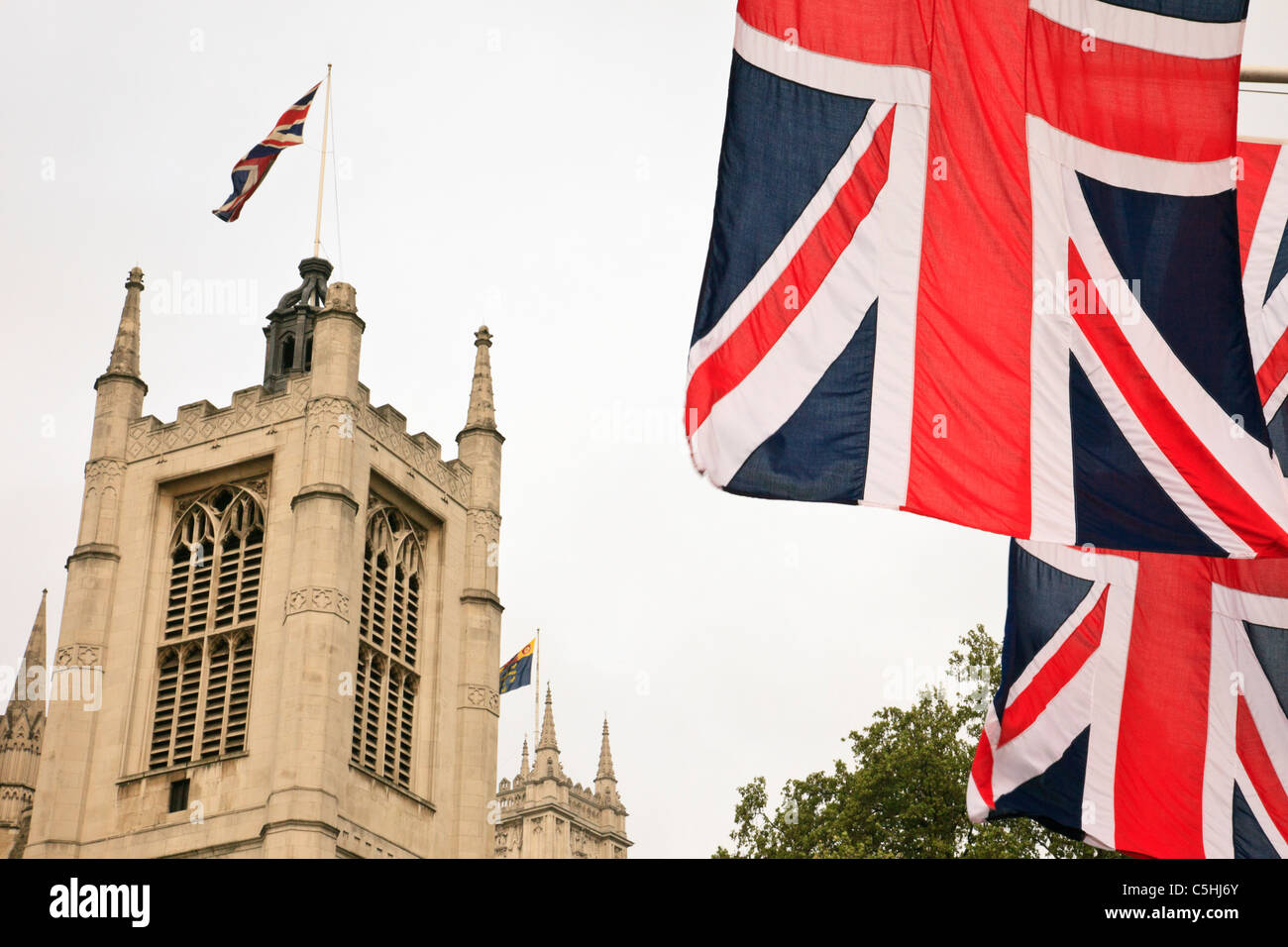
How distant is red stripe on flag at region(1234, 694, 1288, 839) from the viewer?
10031 millimetres

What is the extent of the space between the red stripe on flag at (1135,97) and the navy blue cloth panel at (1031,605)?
9.22 feet

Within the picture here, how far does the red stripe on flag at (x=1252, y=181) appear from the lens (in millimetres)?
Answer: 11211

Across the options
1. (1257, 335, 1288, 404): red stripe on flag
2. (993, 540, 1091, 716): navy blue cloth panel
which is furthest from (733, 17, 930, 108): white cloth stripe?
Answer: (1257, 335, 1288, 404): red stripe on flag

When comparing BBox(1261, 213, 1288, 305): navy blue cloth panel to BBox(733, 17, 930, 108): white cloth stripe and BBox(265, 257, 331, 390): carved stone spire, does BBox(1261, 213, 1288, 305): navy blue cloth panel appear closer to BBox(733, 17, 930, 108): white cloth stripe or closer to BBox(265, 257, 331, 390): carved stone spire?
BBox(733, 17, 930, 108): white cloth stripe

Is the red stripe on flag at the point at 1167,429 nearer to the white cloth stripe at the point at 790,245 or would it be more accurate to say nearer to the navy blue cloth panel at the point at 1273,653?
the white cloth stripe at the point at 790,245

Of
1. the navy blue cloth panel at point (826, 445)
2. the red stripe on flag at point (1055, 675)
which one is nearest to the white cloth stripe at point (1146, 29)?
the navy blue cloth panel at point (826, 445)

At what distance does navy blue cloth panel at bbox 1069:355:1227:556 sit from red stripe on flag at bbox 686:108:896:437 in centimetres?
133

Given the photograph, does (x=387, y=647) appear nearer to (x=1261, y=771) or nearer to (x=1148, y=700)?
(x=1148, y=700)

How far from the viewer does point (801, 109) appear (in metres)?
8.55

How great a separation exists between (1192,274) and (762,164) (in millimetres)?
2276

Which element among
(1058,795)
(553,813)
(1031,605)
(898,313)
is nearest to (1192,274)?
(898,313)
